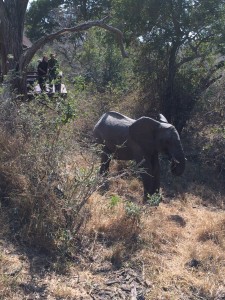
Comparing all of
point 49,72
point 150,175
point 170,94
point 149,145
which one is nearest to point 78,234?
point 150,175

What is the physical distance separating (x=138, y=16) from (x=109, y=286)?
7.81m

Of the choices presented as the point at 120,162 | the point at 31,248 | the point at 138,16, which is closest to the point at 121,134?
the point at 120,162

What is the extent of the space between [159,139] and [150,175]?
0.61 meters

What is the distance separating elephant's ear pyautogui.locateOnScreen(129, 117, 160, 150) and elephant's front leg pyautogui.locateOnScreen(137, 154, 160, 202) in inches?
10.9

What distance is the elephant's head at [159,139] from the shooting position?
754cm

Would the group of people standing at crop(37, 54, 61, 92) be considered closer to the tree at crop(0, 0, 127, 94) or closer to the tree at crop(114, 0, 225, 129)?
the tree at crop(0, 0, 127, 94)

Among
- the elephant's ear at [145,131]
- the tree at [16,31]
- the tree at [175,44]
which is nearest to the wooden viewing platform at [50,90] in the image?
the tree at [16,31]

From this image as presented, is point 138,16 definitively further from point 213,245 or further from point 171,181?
point 213,245

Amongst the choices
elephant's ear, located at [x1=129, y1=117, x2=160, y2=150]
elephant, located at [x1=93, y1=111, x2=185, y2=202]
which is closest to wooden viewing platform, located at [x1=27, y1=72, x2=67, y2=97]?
A: elephant, located at [x1=93, y1=111, x2=185, y2=202]

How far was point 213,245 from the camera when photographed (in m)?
6.43

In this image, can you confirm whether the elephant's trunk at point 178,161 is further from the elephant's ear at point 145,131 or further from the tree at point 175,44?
the tree at point 175,44

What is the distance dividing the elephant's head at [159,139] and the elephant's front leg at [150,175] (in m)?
0.14

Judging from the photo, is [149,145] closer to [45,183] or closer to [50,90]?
[50,90]

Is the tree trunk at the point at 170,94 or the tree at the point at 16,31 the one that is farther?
the tree trunk at the point at 170,94
